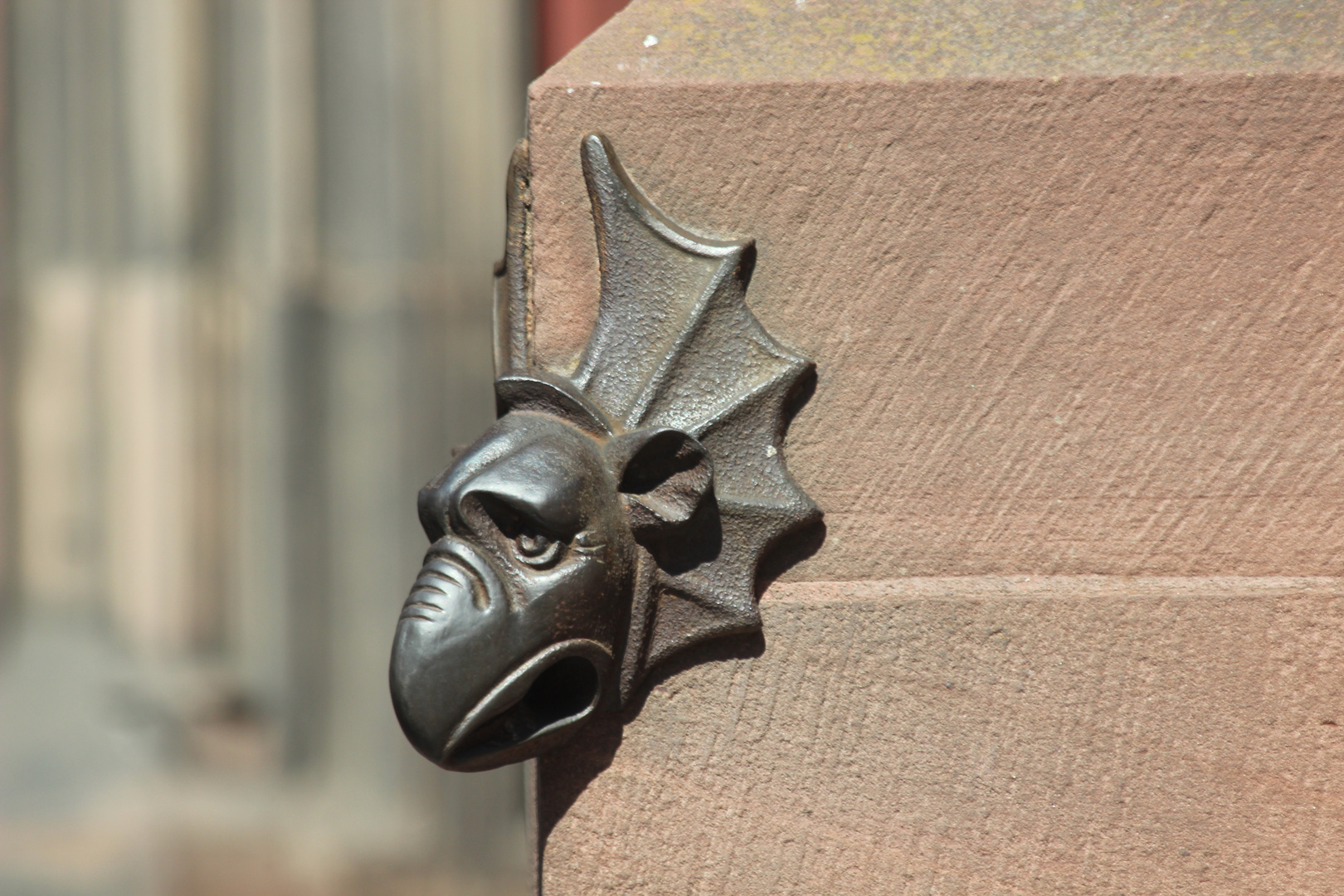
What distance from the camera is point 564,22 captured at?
10.2 ft

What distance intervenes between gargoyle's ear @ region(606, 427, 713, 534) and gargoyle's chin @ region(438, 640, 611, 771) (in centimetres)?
10

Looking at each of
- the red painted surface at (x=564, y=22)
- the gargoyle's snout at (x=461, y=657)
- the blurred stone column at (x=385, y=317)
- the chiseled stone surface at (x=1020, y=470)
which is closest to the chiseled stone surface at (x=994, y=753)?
the chiseled stone surface at (x=1020, y=470)

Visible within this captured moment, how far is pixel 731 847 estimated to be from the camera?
0.83 m

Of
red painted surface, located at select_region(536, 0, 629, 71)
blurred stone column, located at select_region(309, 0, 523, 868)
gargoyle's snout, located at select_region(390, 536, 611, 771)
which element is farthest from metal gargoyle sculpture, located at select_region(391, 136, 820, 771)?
red painted surface, located at select_region(536, 0, 629, 71)

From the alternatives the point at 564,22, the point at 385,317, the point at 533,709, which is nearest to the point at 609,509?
the point at 533,709

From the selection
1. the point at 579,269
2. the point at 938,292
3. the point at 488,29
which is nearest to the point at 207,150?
the point at 488,29

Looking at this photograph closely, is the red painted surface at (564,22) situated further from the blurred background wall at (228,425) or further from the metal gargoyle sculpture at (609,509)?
the metal gargoyle sculpture at (609,509)

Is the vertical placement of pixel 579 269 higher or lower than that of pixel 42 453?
higher

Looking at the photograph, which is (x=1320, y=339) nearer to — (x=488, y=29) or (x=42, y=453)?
(x=488, y=29)

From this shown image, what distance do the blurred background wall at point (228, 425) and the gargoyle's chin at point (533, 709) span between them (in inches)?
76.4

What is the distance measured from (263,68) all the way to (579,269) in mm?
2076

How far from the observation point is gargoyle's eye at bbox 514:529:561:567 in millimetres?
756

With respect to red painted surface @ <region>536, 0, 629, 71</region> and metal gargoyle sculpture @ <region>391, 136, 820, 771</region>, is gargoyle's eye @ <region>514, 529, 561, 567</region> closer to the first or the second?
metal gargoyle sculpture @ <region>391, 136, 820, 771</region>

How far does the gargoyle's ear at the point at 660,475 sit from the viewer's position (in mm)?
777
